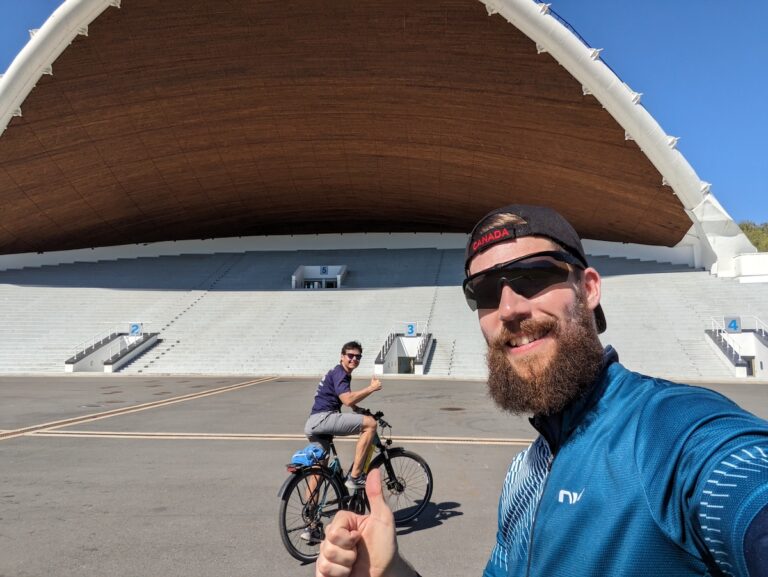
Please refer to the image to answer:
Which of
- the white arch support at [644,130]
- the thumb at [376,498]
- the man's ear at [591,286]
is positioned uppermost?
the white arch support at [644,130]

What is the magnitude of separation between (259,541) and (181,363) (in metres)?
20.6

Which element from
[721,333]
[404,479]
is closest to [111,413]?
[404,479]

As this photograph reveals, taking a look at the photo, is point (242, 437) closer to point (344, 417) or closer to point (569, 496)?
point (344, 417)

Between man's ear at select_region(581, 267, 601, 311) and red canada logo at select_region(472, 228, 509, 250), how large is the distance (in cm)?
25

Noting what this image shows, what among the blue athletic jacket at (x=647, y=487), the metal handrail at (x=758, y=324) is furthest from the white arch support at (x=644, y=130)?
the blue athletic jacket at (x=647, y=487)

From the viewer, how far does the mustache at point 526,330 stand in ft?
5.16

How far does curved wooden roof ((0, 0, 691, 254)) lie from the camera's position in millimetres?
25844

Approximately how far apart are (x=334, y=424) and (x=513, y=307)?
417 cm

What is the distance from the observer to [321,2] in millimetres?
25047

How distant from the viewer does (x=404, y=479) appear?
5980 millimetres

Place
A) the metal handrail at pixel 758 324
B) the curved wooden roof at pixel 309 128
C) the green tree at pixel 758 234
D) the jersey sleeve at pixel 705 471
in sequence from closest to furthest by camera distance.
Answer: the jersey sleeve at pixel 705 471, the metal handrail at pixel 758 324, the curved wooden roof at pixel 309 128, the green tree at pixel 758 234

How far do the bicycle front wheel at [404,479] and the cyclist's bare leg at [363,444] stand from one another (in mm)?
322

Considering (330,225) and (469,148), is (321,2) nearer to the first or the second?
(469,148)

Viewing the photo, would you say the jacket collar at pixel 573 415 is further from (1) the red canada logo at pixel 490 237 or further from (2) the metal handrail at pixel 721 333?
(2) the metal handrail at pixel 721 333
